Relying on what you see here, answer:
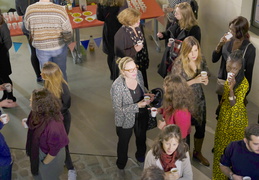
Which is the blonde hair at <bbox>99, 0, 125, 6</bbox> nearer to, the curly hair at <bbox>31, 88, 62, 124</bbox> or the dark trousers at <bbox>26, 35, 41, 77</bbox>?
the dark trousers at <bbox>26, 35, 41, 77</bbox>

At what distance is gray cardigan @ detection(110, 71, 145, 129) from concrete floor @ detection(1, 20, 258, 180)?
0.97 meters

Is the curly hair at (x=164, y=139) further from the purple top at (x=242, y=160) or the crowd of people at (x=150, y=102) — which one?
the purple top at (x=242, y=160)

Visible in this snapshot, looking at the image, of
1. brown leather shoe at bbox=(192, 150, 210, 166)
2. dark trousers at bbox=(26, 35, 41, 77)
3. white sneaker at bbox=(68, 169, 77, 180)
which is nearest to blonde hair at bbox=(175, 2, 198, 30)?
brown leather shoe at bbox=(192, 150, 210, 166)

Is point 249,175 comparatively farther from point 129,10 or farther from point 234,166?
point 129,10

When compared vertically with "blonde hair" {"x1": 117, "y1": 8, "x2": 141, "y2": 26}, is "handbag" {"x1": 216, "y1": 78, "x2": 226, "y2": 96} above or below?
below

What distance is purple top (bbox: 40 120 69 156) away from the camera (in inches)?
155

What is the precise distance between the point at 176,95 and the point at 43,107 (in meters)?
1.35

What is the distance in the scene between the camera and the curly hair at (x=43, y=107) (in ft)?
12.8

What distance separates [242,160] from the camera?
3637 mm

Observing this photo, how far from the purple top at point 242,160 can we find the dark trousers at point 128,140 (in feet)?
4.58

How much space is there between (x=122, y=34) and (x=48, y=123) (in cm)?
219

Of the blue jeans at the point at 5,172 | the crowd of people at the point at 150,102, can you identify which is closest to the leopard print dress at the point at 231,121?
the crowd of people at the point at 150,102

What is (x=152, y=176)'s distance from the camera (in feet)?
10.3

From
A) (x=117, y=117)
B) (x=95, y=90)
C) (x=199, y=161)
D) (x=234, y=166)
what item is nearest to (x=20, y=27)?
(x=95, y=90)
